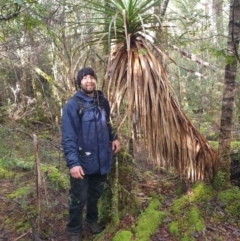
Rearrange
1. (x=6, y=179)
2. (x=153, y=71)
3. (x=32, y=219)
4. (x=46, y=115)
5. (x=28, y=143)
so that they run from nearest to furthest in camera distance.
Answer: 1. (x=153, y=71)
2. (x=32, y=219)
3. (x=28, y=143)
4. (x=6, y=179)
5. (x=46, y=115)

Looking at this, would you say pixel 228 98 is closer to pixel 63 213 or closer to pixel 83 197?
pixel 83 197

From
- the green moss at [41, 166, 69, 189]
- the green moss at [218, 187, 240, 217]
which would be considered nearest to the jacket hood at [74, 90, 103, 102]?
the green moss at [218, 187, 240, 217]

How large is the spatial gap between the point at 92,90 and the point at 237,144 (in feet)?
10.2

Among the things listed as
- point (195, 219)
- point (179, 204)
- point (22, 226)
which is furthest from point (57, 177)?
point (195, 219)

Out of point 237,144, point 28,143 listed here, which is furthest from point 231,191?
point 28,143

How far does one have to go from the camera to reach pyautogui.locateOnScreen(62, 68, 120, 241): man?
330 centimetres

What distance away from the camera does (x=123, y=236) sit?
3400 millimetres

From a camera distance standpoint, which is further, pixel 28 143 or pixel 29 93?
pixel 29 93

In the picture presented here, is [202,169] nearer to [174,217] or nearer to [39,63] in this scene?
[174,217]

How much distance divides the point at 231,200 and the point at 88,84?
241cm

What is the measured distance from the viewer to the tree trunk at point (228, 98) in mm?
3596

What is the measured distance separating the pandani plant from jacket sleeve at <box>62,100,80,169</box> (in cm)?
48

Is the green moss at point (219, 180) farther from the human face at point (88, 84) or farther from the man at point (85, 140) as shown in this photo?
the human face at point (88, 84)

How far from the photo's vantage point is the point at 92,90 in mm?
3488
